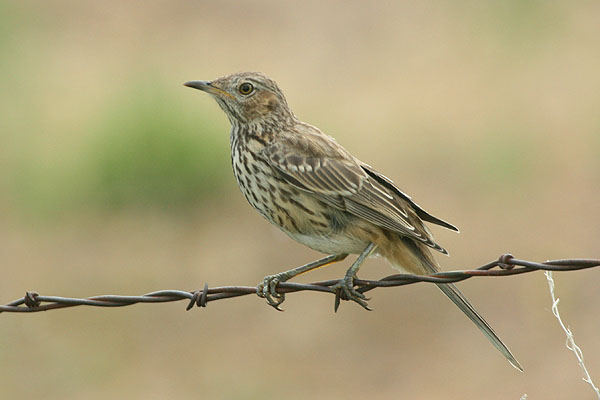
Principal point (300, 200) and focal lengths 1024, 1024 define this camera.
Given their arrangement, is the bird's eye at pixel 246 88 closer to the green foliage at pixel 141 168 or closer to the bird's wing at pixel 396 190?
the bird's wing at pixel 396 190

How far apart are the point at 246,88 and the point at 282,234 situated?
18.4ft

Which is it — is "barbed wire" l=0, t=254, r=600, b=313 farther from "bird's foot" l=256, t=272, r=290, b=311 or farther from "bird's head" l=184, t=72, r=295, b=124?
"bird's head" l=184, t=72, r=295, b=124

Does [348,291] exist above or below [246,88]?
below

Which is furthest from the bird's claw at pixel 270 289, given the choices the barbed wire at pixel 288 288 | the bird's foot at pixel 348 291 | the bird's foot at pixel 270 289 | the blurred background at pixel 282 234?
the blurred background at pixel 282 234

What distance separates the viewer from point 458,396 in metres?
10.7

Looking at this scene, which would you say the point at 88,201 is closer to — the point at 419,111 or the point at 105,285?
the point at 105,285

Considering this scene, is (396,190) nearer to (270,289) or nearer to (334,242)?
(334,242)

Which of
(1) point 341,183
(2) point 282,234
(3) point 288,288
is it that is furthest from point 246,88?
(2) point 282,234

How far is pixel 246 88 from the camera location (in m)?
7.17

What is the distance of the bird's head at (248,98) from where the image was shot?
708 cm

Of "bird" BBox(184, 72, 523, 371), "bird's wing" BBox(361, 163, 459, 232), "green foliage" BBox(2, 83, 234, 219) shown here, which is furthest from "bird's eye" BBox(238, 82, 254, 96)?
"green foliage" BBox(2, 83, 234, 219)

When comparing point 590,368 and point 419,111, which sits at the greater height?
point 419,111

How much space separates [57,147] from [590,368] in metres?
8.36

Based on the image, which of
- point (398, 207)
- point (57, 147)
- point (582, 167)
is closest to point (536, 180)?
point (582, 167)
